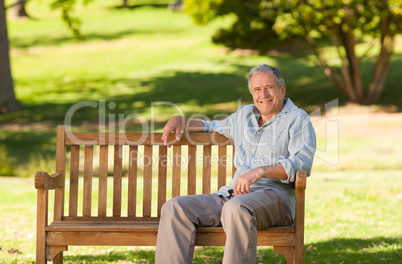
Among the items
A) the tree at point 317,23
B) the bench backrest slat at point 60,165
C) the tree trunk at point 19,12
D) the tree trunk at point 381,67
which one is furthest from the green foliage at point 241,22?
the tree trunk at point 19,12

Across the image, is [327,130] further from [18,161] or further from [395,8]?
[18,161]

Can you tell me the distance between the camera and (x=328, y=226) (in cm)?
647

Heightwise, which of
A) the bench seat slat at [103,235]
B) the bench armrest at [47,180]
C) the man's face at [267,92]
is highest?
the man's face at [267,92]

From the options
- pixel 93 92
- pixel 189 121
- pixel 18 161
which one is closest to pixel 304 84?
pixel 93 92

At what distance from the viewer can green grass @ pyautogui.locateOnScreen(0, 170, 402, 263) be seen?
521cm

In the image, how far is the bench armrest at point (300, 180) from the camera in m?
3.76

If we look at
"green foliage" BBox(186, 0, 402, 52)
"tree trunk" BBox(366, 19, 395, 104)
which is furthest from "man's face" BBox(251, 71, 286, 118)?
"tree trunk" BBox(366, 19, 395, 104)

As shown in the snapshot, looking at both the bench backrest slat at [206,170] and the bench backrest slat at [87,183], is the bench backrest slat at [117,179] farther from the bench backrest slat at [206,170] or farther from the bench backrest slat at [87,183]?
the bench backrest slat at [206,170]

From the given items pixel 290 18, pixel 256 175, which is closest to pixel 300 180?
pixel 256 175

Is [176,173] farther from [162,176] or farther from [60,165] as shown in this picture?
[60,165]

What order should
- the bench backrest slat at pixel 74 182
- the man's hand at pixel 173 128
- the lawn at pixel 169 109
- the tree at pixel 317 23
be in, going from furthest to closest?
the tree at pixel 317 23 < the lawn at pixel 169 109 < the bench backrest slat at pixel 74 182 < the man's hand at pixel 173 128

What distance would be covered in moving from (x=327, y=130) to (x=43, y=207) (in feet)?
39.6

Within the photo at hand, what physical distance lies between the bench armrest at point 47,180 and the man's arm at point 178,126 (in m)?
0.85

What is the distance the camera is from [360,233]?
6.14 meters
